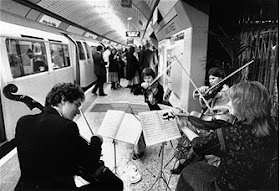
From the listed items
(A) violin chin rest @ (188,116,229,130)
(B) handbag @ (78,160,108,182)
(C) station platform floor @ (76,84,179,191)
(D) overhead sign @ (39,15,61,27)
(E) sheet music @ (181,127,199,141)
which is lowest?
(C) station platform floor @ (76,84,179,191)

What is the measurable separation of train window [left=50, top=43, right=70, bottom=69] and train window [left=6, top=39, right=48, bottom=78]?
52cm

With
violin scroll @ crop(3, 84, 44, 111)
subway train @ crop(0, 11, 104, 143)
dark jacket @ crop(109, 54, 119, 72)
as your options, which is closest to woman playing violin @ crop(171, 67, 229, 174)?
violin scroll @ crop(3, 84, 44, 111)

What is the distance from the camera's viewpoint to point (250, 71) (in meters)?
2.52

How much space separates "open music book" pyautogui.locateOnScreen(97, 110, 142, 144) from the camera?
2002 mm

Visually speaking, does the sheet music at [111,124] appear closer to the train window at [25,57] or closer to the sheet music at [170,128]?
the sheet music at [170,128]

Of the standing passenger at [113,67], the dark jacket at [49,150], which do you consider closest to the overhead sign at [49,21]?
the standing passenger at [113,67]

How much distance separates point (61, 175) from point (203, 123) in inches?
40.4

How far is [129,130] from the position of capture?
2.06 meters

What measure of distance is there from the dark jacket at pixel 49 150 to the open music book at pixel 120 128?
0.62 meters

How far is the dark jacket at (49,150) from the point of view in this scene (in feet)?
4.19

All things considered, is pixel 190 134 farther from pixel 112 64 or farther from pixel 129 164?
pixel 112 64

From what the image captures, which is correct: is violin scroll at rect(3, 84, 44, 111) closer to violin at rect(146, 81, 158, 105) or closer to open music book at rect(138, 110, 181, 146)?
open music book at rect(138, 110, 181, 146)

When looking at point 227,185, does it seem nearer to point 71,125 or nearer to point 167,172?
point 71,125

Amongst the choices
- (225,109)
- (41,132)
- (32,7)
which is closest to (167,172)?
(225,109)
